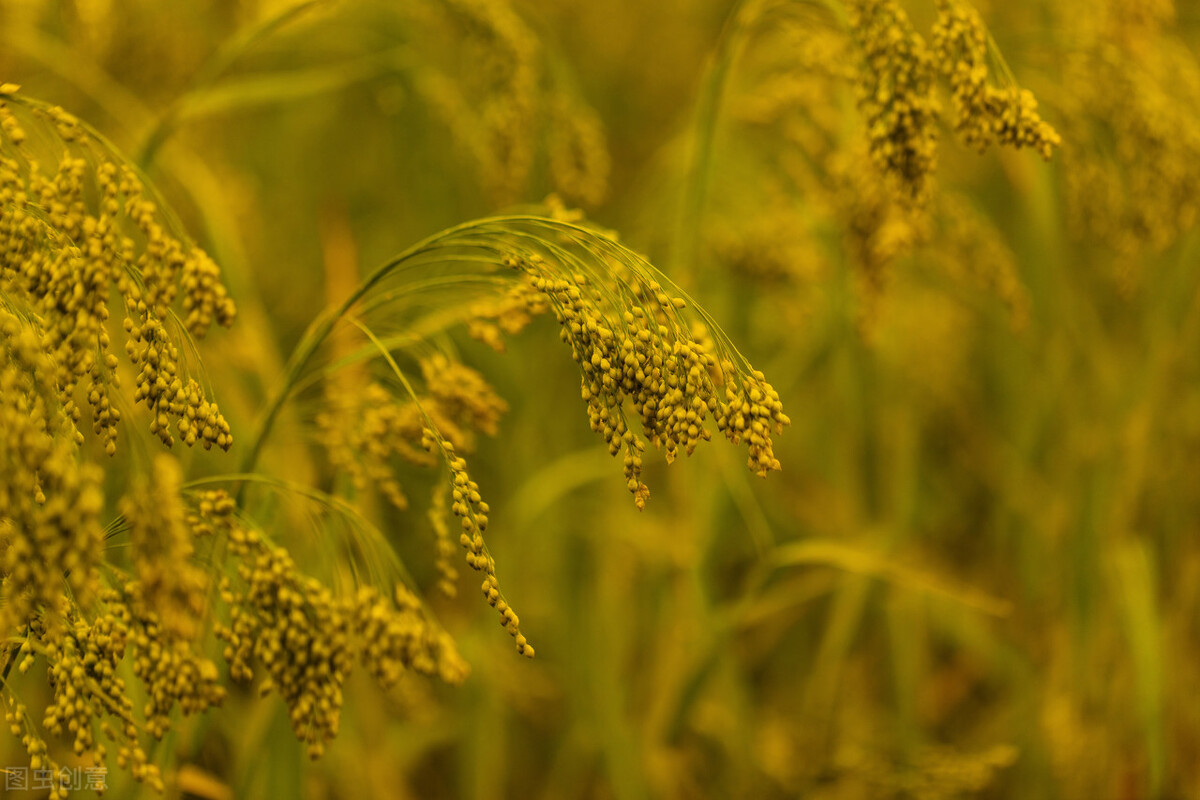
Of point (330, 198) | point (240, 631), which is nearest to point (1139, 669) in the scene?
point (240, 631)

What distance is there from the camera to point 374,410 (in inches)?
59.5

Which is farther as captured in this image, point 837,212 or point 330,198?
point 330,198

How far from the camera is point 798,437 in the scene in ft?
10.5

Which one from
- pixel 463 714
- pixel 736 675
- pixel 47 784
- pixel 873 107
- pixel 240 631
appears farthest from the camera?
pixel 463 714

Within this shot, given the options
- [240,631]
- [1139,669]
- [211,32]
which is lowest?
[240,631]

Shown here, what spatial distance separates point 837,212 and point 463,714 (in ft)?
4.56

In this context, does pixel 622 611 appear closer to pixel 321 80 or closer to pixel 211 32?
pixel 321 80

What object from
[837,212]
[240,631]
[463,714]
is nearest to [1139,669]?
[837,212]

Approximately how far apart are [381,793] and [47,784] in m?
0.82

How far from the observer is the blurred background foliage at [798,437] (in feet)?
6.53

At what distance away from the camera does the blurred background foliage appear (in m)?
1.99

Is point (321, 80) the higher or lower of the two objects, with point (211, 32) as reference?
lower

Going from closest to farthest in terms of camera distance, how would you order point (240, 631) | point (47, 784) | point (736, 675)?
point (240, 631), point (47, 784), point (736, 675)

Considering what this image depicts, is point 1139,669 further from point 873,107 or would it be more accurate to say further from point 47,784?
point 47,784
